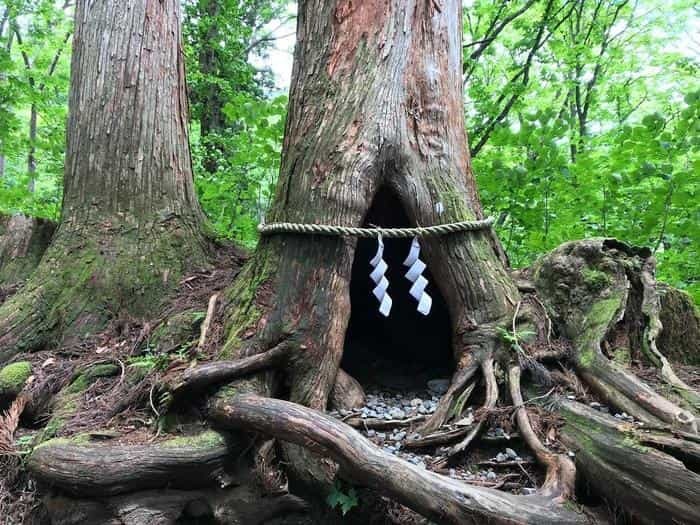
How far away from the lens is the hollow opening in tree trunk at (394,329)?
10.3ft

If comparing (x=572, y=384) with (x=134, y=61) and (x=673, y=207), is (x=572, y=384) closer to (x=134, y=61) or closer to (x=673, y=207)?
(x=673, y=207)

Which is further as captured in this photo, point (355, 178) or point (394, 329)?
point (394, 329)

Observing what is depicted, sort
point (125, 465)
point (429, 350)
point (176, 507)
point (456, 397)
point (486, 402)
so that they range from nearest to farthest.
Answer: point (125, 465) → point (176, 507) → point (486, 402) → point (456, 397) → point (429, 350)

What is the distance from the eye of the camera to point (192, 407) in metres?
2.21

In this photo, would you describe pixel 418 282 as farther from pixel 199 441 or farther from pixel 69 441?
pixel 69 441

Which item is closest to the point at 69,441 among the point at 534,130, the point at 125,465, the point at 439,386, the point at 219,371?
the point at 125,465

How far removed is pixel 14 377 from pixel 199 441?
139 centimetres

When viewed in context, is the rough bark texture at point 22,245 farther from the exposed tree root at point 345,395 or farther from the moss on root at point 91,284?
the exposed tree root at point 345,395

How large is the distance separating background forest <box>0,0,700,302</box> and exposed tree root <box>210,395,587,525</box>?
2402 mm

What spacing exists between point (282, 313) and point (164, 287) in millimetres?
1147

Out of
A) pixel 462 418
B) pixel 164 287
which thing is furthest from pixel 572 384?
pixel 164 287

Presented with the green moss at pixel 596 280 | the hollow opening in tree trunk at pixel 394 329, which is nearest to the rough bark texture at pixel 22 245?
the hollow opening in tree trunk at pixel 394 329

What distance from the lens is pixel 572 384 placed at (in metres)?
2.44

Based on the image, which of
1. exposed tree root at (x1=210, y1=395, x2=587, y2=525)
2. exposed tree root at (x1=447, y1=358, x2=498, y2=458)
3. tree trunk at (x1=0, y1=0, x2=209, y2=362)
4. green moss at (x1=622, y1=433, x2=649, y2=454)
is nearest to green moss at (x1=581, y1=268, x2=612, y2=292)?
exposed tree root at (x1=447, y1=358, x2=498, y2=458)
